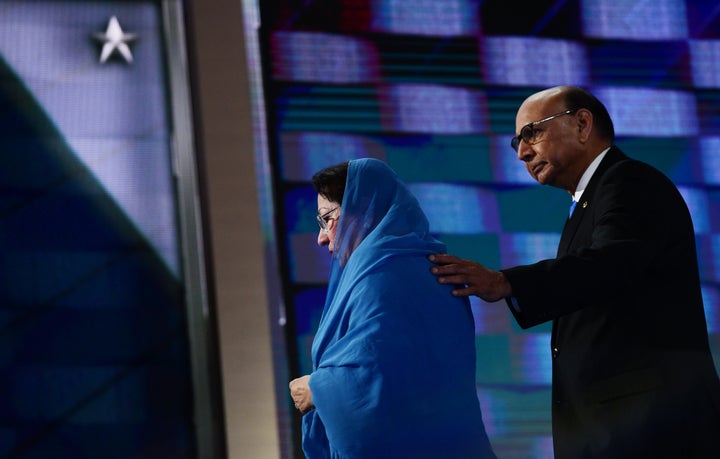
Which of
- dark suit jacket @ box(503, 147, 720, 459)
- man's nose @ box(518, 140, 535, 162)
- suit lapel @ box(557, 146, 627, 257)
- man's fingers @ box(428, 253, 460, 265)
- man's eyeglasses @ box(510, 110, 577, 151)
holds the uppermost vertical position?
man's eyeglasses @ box(510, 110, 577, 151)

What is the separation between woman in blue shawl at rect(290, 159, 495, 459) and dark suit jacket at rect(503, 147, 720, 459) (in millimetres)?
171

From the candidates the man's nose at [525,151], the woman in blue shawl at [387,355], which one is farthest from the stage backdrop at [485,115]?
the woman in blue shawl at [387,355]

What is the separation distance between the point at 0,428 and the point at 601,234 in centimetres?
280

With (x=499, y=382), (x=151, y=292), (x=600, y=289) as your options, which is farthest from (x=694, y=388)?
(x=151, y=292)

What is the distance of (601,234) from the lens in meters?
1.98

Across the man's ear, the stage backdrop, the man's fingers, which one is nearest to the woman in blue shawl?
the man's fingers

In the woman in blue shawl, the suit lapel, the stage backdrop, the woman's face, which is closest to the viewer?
the woman in blue shawl

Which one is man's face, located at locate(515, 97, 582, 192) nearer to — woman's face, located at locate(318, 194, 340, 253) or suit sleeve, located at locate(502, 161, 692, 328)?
suit sleeve, located at locate(502, 161, 692, 328)

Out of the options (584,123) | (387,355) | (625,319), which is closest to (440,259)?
(387,355)

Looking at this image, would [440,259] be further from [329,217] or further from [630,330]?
[630,330]

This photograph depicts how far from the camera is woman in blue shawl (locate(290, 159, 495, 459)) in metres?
1.82

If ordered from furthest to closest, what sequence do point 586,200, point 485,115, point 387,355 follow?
point 485,115 < point 586,200 < point 387,355

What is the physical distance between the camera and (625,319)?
6.50 ft

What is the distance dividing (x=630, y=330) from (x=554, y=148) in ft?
1.40
